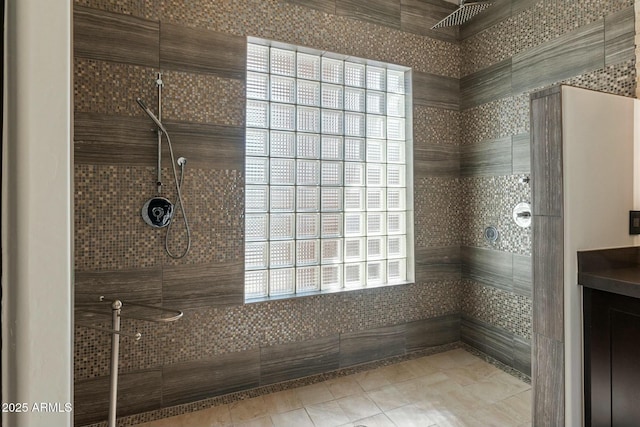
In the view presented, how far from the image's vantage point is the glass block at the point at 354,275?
2842mm

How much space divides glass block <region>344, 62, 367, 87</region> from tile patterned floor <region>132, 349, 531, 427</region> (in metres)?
2.49

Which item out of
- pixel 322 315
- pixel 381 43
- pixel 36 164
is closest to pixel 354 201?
pixel 322 315

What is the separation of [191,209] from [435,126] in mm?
2285

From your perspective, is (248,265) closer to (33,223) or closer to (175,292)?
(175,292)

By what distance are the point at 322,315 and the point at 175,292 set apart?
113 cm

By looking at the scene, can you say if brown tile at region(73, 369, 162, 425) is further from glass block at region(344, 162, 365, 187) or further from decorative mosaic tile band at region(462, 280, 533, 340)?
decorative mosaic tile band at region(462, 280, 533, 340)

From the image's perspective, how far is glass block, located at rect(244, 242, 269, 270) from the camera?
2.51 m

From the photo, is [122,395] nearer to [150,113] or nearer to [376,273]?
[150,113]

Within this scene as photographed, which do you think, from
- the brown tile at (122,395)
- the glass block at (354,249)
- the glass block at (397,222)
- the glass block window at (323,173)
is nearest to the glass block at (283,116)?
the glass block window at (323,173)

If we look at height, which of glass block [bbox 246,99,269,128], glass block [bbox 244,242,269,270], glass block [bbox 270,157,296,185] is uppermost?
glass block [bbox 246,99,269,128]

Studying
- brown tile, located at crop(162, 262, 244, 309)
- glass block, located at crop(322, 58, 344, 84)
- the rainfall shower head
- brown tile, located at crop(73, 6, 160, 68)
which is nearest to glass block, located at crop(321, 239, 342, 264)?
brown tile, located at crop(162, 262, 244, 309)

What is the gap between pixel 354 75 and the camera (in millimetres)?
2855

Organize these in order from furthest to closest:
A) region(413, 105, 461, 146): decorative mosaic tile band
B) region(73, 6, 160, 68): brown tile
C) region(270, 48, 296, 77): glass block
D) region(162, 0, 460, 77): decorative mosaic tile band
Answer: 1. region(413, 105, 461, 146): decorative mosaic tile band
2. region(270, 48, 296, 77): glass block
3. region(162, 0, 460, 77): decorative mosaic tile band
4. region(73, 6, 160, 68): brown tile

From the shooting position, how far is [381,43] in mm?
2840
